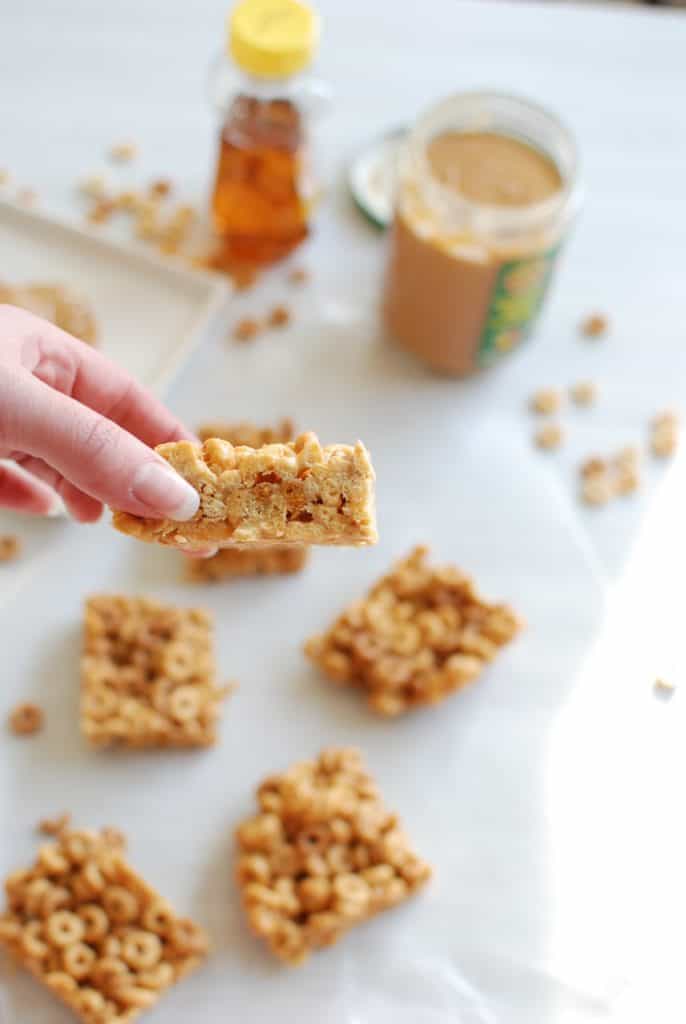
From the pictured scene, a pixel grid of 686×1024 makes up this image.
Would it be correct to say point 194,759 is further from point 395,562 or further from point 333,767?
point 395,562

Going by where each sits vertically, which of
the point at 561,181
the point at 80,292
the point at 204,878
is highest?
the point at 561,181

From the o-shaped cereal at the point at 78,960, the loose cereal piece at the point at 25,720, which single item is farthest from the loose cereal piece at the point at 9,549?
the o-shaped cereal at the point at 78,960

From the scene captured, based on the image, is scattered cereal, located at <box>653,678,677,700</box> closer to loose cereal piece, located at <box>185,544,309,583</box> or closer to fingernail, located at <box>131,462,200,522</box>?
loose cereal piece, located at <box>185,544,309,583</box>

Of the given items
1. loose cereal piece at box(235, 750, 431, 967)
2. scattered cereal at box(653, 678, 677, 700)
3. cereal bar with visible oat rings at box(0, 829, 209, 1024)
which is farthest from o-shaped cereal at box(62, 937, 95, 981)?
scattered cereal at box(653, 678, 677, 700)

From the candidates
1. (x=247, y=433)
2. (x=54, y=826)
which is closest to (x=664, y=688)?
(x=247, y=433)

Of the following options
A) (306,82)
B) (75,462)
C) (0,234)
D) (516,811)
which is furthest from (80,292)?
(516,811)

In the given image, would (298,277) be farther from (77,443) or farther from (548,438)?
(77,443)

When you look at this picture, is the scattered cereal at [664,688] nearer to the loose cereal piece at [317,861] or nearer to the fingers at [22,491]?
the loose cereal piece at [317,861]
